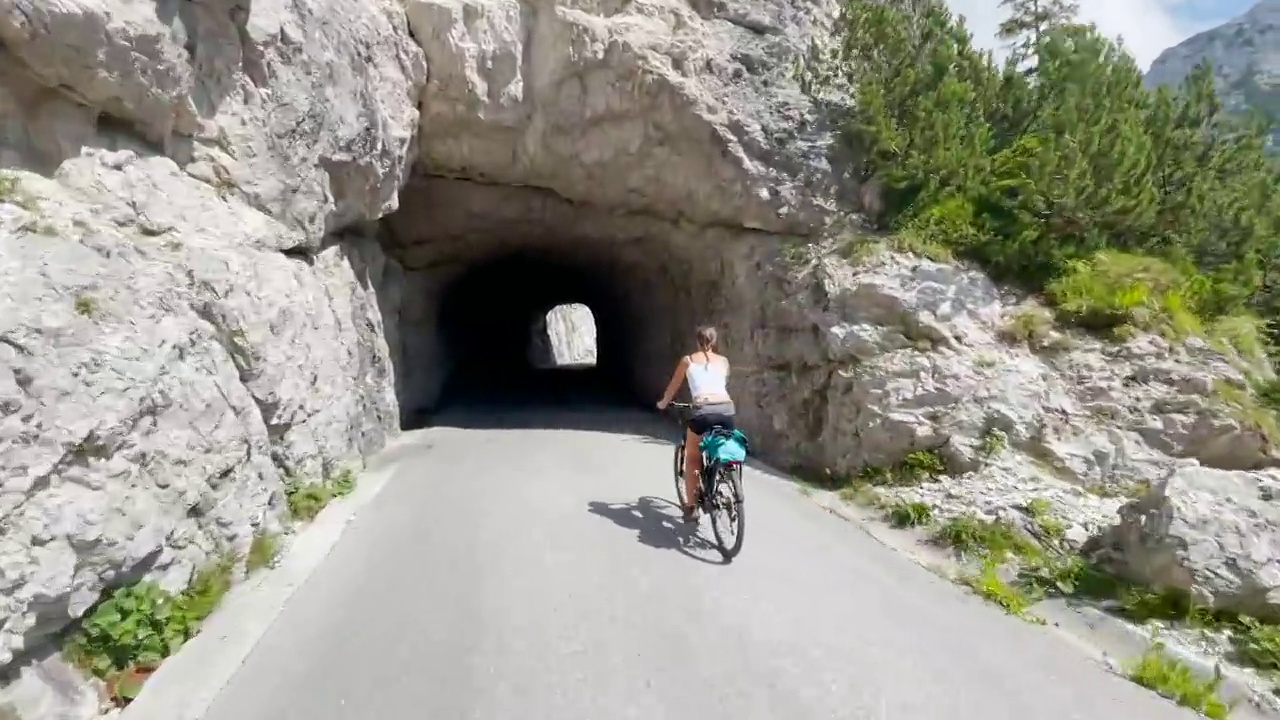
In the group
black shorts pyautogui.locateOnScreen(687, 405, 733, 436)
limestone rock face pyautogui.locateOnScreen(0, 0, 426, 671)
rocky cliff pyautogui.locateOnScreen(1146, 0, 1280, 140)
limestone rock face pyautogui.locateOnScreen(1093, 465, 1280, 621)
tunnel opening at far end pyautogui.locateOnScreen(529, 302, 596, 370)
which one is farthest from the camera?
rocky cliff pyautogui.locateOnScreen(1146, 0, 1280, 140)

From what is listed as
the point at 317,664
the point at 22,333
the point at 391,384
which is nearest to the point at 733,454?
the point at 317,664

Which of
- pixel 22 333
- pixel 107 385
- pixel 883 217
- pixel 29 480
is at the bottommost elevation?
pixel 29 480

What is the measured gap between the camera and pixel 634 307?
16.8 metres

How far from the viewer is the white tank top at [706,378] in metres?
6.07

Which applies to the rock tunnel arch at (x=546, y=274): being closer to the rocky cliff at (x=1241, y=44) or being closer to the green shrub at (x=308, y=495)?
the green shrub at (x=308, y=495)

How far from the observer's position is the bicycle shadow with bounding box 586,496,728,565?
5739 mm

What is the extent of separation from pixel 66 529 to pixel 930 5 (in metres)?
11.4

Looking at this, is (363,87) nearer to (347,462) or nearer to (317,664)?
(347,462)

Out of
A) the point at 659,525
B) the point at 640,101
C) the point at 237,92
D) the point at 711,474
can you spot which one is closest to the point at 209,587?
the point at 659,525

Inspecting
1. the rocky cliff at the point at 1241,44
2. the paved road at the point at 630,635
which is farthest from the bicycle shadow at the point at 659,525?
the rocky cliff at the point at 1241,44

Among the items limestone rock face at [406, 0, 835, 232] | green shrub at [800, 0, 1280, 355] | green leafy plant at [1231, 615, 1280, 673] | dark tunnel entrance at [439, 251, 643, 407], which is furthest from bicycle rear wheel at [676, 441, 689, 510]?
dark tunnel entrance at [439, 251, 643, 407]

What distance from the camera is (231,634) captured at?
4.28 meters

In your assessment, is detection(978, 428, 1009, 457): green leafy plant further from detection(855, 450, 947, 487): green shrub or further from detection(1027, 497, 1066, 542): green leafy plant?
detection(1027, 497, 1066, 542): green leafy plant

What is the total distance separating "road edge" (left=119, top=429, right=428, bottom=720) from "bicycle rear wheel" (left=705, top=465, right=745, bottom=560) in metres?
2.76
